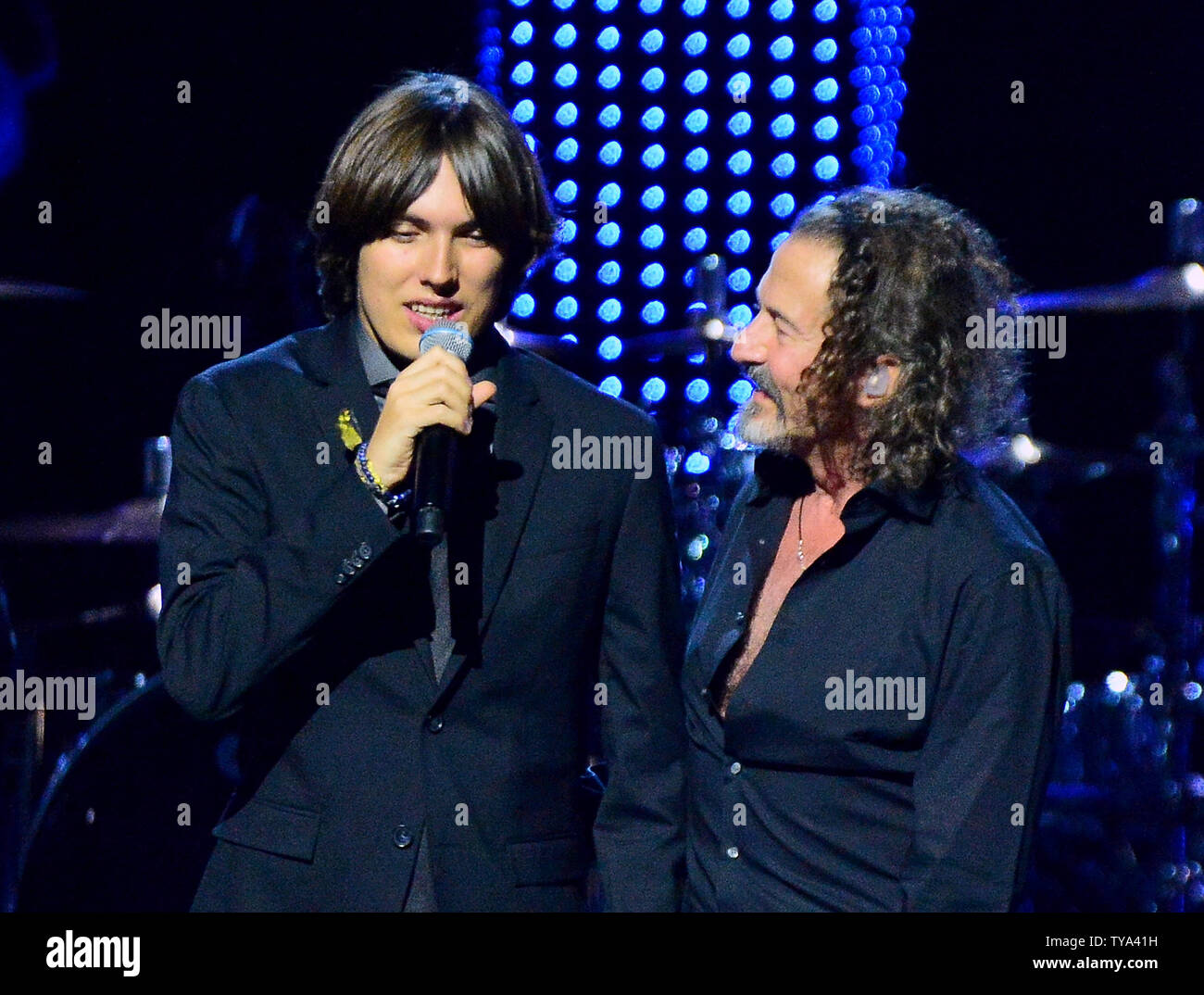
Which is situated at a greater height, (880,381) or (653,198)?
(653,198)

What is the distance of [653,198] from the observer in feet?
11.5

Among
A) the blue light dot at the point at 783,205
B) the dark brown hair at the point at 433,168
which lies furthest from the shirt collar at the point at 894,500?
the blue light dot at the point at 783,205

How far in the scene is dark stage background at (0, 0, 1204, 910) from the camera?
3771 millimetres

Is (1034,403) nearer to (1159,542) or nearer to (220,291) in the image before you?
(1159,542)

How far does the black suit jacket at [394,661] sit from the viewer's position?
1.73 m

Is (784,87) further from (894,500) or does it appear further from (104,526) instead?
(104,526)

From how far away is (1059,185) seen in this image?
4.71 meters

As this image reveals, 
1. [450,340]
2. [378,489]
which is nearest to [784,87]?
[450,340]

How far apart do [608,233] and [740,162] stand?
0.35 metres

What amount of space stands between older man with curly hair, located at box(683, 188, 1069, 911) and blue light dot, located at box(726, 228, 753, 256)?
1306mm

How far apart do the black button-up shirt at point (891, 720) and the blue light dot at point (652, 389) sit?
6.06 feet

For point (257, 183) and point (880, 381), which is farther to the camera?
point (257, 183)

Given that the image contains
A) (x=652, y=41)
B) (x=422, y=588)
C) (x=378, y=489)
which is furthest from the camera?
(x=652, y=41)

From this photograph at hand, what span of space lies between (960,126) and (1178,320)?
928 mm
